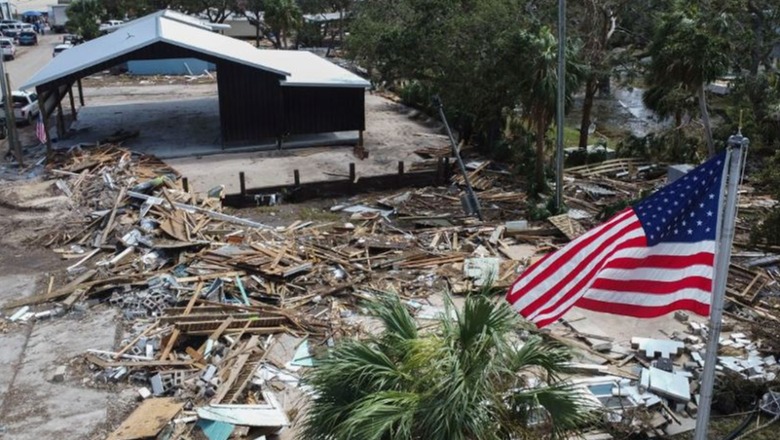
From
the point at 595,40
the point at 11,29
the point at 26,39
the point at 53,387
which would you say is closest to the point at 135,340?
the point at 53,387

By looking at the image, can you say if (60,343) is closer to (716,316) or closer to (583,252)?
(583,252)

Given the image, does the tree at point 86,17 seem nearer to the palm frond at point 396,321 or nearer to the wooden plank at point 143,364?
the wooden plank at point 143,364

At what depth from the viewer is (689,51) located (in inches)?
792

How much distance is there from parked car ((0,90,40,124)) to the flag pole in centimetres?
3271

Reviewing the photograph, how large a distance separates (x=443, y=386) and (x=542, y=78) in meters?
17.0

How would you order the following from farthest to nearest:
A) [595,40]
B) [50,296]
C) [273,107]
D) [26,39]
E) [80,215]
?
[26,39]
[273,107]
[595,40]
[80,215]
[50,296]

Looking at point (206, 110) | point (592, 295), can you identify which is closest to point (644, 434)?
point (592, 295)

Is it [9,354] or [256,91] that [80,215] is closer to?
[9,354]

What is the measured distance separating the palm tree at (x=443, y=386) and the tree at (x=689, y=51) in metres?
15.9

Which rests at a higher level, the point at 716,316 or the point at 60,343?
the point at 716,316

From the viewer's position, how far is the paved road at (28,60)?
4516cm

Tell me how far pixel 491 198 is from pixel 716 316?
16978 mm

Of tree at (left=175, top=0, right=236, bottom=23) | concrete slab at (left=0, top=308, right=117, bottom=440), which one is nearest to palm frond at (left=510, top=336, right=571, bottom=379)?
concrete slab at (left=0, top=308, right=117, bottom=440)

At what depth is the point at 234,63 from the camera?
2819 centimetres
